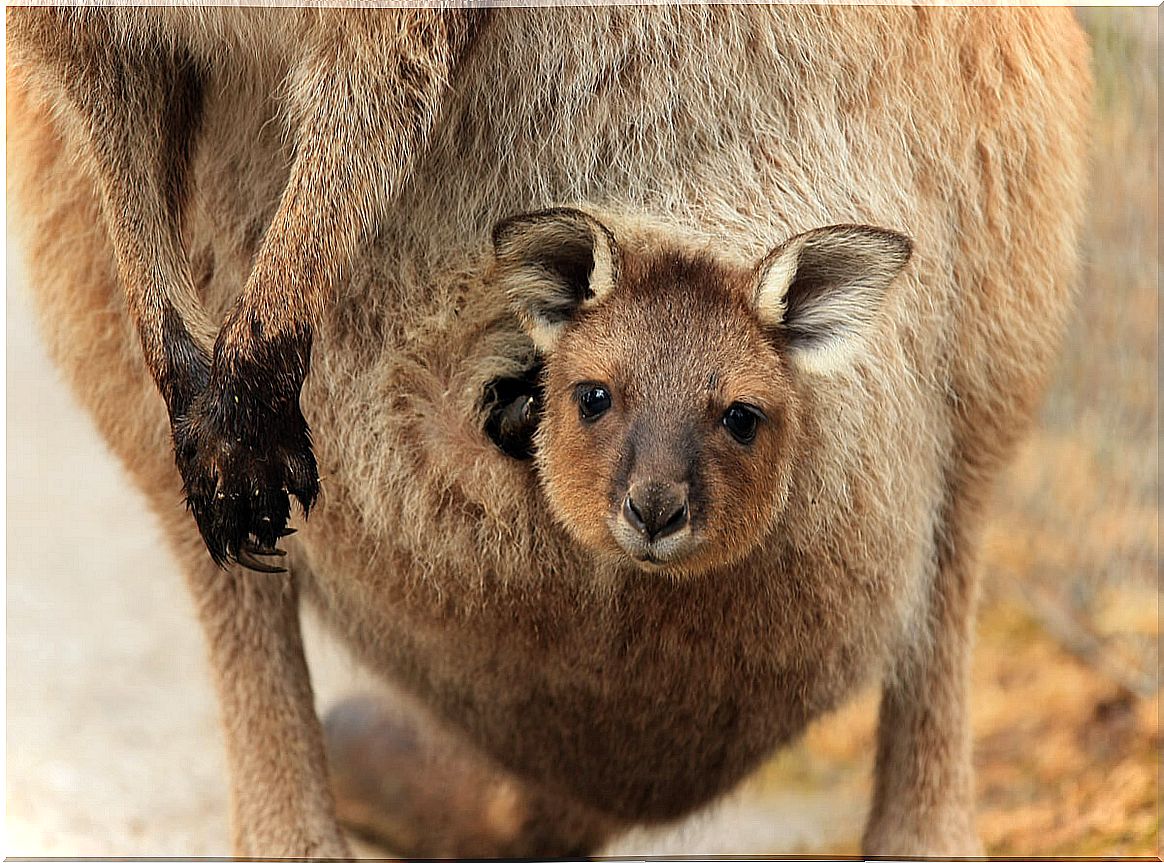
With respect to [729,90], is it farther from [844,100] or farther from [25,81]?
[25,81]

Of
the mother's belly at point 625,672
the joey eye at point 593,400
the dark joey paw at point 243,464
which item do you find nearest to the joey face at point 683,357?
the joey eye at point 593,400

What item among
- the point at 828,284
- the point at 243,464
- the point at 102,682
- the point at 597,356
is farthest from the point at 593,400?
the point at 102,682

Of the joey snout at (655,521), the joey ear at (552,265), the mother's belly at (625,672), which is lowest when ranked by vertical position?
the mother's belly at (625,672)

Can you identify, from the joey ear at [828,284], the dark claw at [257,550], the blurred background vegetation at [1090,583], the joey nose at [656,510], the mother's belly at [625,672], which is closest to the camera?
the joey nose at [656,510]

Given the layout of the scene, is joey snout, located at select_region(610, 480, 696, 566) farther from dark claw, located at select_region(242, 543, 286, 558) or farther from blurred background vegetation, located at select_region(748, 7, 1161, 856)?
blurred background vegetation, located at select_region(748, 7, 1161, 856)

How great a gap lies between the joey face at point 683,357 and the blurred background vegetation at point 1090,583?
0.74 meters

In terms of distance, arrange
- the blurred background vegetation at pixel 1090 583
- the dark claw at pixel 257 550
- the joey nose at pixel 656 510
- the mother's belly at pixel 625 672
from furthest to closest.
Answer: the blurred background vegetation at pixel 1090 583
the mother's belly at pixel 625 672
the dark claw at pixel 257 550
the joey nose at pixel 656 510

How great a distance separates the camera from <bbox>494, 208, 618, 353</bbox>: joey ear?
5.73 ft

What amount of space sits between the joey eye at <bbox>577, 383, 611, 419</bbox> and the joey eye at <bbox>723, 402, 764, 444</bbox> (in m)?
0.14

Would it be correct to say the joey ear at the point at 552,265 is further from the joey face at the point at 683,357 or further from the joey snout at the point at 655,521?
the joey snout at the point at 655,521

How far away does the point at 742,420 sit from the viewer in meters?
1.72

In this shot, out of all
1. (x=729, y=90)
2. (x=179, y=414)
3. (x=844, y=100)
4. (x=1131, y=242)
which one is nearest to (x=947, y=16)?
(x=844, y=100)

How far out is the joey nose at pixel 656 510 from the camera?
1.61m

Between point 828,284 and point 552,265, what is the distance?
33 cm
